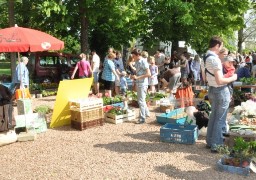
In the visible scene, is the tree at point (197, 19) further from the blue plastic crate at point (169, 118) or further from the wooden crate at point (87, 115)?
the wooden crate at point (87, 115)

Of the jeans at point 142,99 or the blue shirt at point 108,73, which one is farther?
the blue shirt at point 108,73

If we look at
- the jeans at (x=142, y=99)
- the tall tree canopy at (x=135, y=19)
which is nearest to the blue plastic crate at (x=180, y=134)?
the jeans at (x=142, y=99)

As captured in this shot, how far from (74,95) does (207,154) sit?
3996 millimetres

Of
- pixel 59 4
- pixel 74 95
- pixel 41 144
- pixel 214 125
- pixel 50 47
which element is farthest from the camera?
pixel 59 4

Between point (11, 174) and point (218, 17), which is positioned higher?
point (218, 17)

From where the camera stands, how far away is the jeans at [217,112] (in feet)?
19.6

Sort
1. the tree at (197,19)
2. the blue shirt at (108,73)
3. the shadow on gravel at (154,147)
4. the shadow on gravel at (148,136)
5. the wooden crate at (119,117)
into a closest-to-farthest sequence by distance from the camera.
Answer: the shadow on gravel at (154,147) < the shadow on gravel at (148,136) < the wooden crate at (119,117) < the blue shirt at (108,73) < the tree at (197,19)

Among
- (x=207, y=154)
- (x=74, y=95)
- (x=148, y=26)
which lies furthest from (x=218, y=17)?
(x=207, y=154)

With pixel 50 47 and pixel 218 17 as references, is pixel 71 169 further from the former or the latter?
pixel 218 17

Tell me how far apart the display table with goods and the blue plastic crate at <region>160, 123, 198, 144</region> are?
213cm

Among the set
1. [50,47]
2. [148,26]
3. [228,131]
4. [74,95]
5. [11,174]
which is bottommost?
[11,174]

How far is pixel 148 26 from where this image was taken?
1991 cm

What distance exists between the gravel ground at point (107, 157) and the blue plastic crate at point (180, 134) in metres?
0.14

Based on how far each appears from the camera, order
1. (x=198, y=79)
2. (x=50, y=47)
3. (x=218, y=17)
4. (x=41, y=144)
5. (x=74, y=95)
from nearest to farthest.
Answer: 1. (x=41, y=144)
2. (x=50, y=47)
3. (x=74, y=95)
4. (x=198, y=79)
5. (x=218, y=17)
